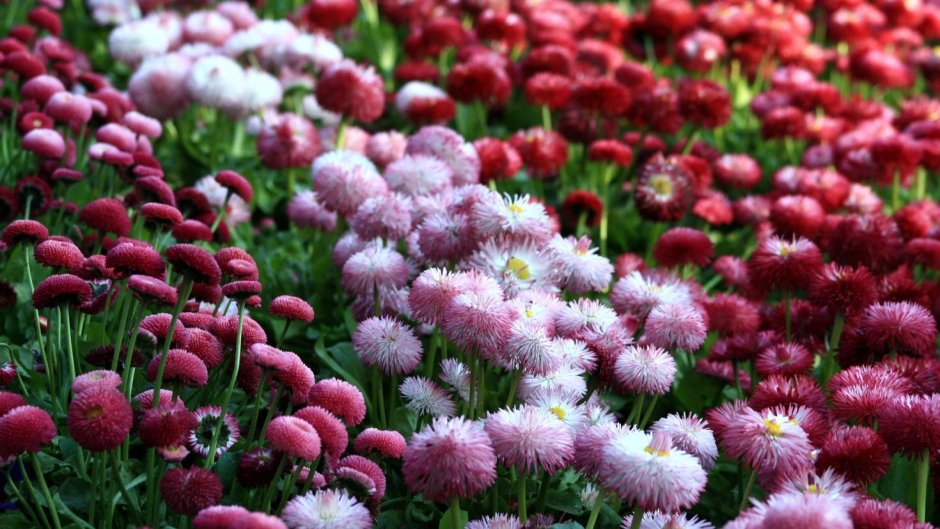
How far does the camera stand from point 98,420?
6.63ft

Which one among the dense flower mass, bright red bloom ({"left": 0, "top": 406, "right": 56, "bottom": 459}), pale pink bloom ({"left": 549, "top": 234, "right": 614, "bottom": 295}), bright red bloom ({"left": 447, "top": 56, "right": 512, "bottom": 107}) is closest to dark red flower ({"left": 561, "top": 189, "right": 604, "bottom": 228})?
the dense flower mass

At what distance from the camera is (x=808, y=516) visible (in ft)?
6.11

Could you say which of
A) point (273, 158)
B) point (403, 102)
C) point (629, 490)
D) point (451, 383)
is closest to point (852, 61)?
point (403, 102)

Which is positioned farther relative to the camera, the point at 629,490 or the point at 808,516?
the point at 629,490

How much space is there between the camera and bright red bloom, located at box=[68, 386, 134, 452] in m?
2.02

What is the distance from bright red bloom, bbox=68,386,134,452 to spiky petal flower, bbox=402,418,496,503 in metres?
0.57

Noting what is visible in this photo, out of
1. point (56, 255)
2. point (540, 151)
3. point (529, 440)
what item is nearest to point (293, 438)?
point (529, 440)

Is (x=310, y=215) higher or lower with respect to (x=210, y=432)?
lower

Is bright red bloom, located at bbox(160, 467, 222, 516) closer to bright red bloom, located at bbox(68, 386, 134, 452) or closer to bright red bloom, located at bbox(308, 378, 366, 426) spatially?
bright red bloom, located at bbox(68, 386, 134, 452)

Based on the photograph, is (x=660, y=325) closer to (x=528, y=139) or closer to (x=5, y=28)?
(x=528, y=139)

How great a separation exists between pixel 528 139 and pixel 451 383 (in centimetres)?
191

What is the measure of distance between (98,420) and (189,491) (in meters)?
0.23

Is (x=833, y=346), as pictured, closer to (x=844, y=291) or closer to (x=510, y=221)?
(x=844, y=291)

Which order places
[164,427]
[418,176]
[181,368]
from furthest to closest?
[418,176], [181,368], [164,427]
